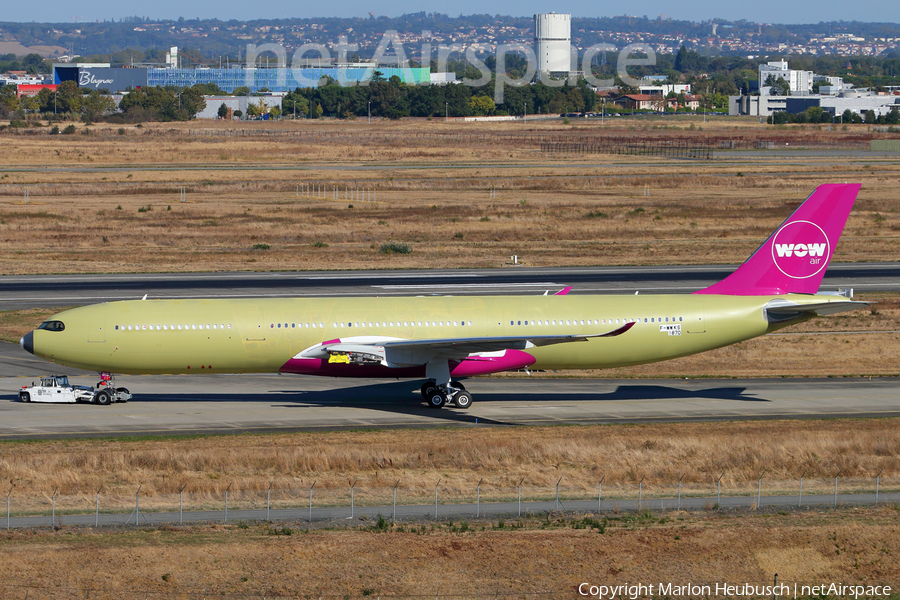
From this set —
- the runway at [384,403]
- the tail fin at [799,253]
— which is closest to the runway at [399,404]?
the runway at [384,403]

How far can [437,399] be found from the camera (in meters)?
50.8

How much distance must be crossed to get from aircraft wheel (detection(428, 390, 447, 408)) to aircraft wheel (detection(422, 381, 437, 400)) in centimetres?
15

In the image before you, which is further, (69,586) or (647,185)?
(647,185)

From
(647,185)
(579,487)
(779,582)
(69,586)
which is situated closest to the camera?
(69,586)

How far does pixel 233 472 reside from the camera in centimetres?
3950

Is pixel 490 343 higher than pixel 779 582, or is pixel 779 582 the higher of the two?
pixel 490 343

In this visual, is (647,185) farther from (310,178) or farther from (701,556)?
(701,556)

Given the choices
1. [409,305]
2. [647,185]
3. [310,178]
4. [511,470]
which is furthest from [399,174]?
[511,470]

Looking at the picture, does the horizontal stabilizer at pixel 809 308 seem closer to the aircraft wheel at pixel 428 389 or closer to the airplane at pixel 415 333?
the airplane at pixel 415 333

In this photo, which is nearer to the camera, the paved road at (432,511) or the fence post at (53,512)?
the fence post at (53,512)

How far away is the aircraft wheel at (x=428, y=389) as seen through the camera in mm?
51188

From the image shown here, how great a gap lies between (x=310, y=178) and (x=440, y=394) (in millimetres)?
108818

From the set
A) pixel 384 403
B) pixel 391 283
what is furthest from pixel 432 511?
pixel 391 283

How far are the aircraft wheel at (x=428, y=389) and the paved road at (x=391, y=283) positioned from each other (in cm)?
2622
